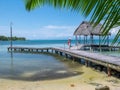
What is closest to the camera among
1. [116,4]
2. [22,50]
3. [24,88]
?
[116,4]

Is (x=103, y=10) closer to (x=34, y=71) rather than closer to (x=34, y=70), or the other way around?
(x=34, y=71)

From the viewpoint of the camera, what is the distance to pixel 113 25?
4.45 feet

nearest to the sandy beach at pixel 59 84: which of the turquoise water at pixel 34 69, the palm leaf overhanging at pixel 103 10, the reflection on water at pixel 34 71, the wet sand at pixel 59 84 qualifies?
the wet sand at pixel 59 84

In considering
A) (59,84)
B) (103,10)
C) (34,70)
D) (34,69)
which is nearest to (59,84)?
(59,84)

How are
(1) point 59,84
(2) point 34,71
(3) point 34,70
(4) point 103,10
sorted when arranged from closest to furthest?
(4) point 103,10 < (1) point 59,84 < (2) point 34,71 < (3) point 34,70

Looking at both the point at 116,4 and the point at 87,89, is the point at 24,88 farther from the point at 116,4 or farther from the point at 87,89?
the point at 116,4

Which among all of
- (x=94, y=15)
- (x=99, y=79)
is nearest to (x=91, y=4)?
(x=94, y=15)

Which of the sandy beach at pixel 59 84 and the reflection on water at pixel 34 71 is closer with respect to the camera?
the sandy beach at pixel 59 84

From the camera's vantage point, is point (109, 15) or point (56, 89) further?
point (56, 89)

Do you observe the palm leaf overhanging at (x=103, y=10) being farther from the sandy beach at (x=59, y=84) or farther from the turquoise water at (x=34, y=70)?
the turquoise water at (x=34, y=70)

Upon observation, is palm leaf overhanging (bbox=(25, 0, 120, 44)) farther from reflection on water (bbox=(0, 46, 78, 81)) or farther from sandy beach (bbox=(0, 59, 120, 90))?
reflection on water (bbox=(0, 46, 78, 81))

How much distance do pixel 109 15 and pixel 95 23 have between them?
87 mm

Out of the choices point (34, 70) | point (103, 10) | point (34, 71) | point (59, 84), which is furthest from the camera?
point (34, 70)

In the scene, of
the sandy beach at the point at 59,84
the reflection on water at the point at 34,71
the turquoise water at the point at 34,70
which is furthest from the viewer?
the turquoise water at the point at 34,70
